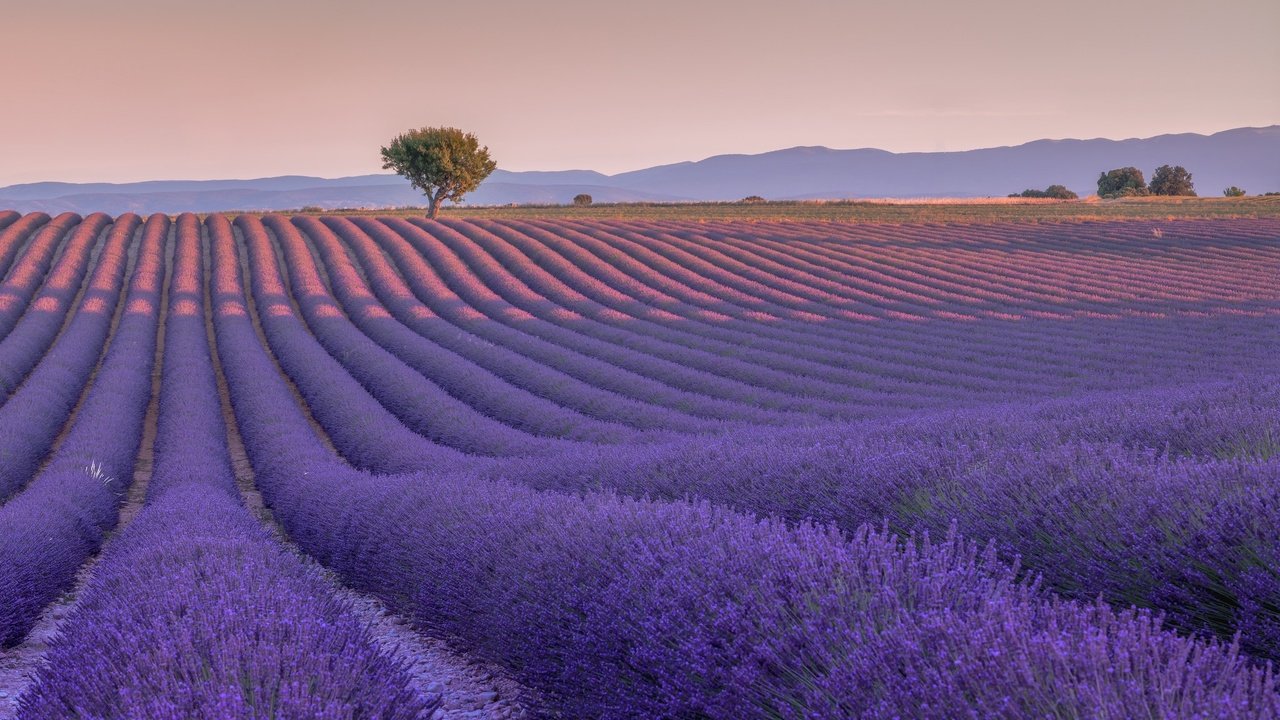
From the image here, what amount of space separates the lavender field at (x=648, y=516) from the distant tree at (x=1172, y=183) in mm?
55736

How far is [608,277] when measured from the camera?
25.5 meters

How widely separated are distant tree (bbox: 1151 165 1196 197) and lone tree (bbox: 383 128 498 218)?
50.9 m

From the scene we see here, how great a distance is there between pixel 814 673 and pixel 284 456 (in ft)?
29.3

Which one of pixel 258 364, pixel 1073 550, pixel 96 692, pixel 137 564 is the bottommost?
pixel 258 364

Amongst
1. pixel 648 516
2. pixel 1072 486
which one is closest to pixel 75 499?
pixel 648 516

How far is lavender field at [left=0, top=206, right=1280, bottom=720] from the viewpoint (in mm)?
2270

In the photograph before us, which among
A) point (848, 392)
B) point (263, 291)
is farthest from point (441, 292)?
point (848, 392)

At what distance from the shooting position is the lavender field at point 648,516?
227cm

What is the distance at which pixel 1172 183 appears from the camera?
2731 inches

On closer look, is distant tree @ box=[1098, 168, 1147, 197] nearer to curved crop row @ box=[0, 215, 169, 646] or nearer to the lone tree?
the lone tree

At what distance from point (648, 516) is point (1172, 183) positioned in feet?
253

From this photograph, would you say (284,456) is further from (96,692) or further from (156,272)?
(156,272)

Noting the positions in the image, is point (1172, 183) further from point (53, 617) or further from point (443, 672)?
point (53, 617)

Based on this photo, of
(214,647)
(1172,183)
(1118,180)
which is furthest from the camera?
(1118,180)
